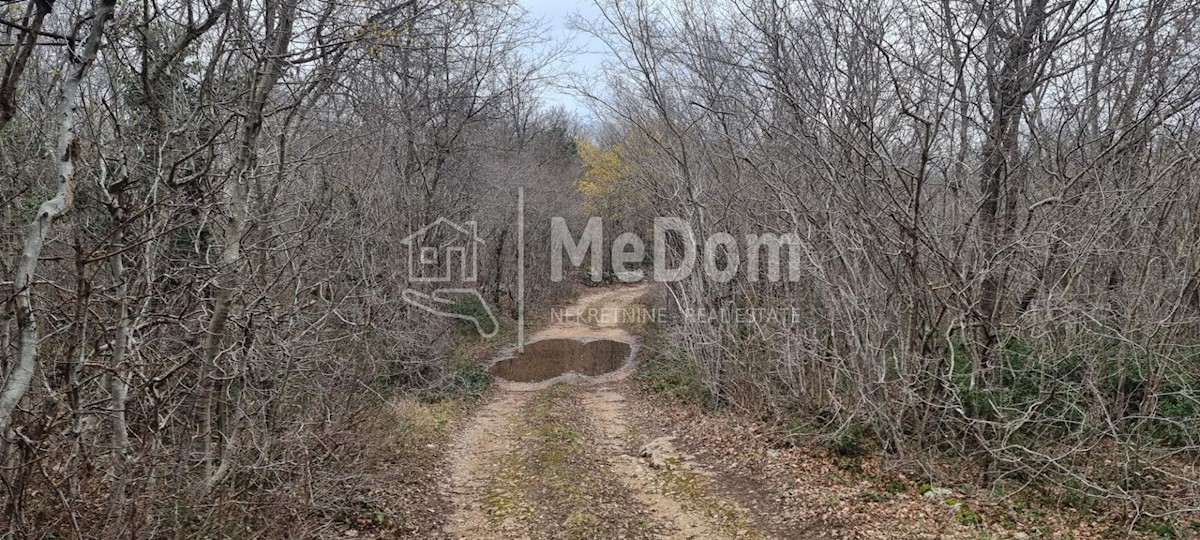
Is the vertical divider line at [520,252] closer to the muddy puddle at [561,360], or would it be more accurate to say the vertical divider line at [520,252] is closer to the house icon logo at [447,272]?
the house icon logo at [447,272]

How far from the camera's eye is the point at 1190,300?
18.9 feet

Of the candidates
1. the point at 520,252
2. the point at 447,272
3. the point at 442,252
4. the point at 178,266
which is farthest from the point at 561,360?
the point at 178,266

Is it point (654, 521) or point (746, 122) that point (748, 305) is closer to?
point (746, 122)

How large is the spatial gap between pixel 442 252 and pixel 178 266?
867cm

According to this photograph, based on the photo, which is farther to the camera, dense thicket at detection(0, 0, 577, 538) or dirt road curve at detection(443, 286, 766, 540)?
dirt road curve at detection(443, 286, 766, 540)

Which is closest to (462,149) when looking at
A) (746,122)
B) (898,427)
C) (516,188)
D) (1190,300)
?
(516,188)

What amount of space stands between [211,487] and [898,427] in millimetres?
5881

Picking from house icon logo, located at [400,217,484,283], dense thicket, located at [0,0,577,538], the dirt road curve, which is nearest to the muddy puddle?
house icon logo, located at [400,217,484,283]

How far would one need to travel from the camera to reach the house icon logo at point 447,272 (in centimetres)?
1246

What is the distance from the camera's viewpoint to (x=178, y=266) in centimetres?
559

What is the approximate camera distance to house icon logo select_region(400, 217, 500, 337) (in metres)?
12.5
